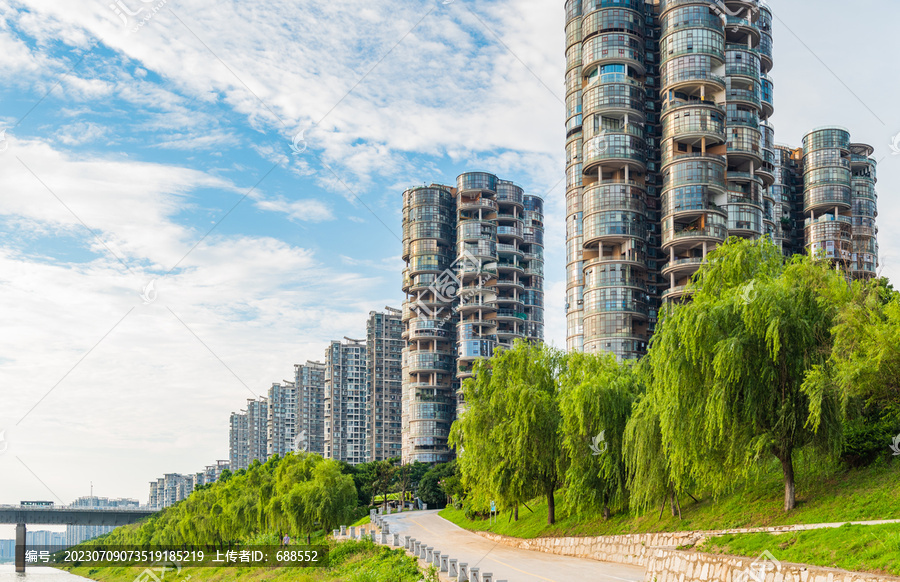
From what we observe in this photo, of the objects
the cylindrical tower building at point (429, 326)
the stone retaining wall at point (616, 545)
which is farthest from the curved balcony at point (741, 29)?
the stone retaining wall at point (616, 545)

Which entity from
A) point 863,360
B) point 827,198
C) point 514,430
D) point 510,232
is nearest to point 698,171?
point 827,198

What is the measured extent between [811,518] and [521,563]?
35.7ft

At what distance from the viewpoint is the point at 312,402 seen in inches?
7377

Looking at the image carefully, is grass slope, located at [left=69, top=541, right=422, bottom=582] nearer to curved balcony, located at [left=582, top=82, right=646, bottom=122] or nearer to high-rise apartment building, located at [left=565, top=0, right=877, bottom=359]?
high-rise apartment building, located at [left=565, top=0, right=877, bottom=359]

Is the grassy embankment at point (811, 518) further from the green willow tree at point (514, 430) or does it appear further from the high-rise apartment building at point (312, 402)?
the high-rise apartment building at point (312, 402)

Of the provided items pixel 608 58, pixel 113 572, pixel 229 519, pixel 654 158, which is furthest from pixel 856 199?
pixel 113 572

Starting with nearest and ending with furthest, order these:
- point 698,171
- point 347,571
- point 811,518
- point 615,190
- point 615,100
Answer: point 811,518
point 347,571
point 698,171
point 615,190
point 615,100

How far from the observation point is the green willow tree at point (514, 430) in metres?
37.9

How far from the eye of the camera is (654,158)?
9131cm

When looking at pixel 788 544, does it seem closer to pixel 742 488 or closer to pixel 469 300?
pixel 742 488

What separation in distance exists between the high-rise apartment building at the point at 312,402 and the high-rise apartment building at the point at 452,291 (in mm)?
61950

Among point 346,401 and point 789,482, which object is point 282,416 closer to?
point 346,401

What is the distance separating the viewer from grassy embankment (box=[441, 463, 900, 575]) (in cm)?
1659

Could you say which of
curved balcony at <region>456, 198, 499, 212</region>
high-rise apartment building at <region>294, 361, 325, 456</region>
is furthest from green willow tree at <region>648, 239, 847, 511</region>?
high-rise apartment building at <region>294, 361, 325, 456</region>
